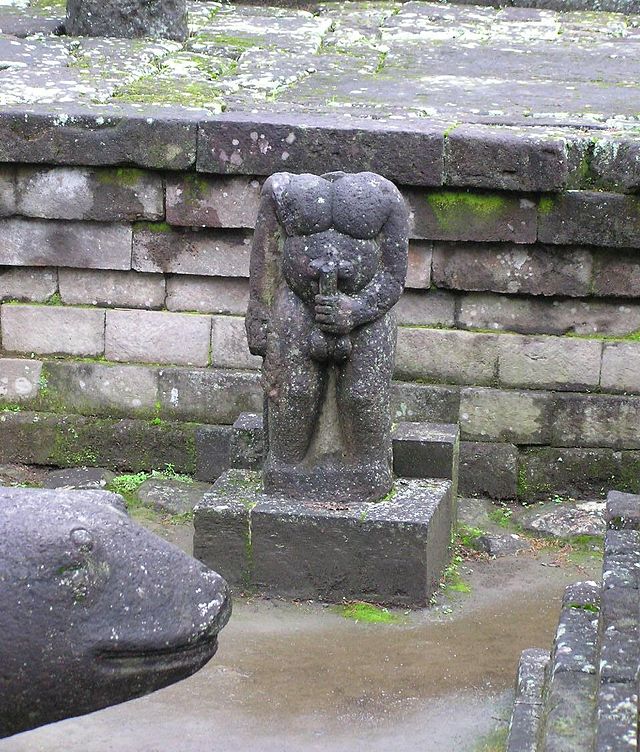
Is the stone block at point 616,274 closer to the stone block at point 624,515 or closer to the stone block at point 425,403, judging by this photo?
the stone block at point 425,403

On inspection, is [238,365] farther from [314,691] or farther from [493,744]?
[493,744]

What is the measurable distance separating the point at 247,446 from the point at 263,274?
99cm

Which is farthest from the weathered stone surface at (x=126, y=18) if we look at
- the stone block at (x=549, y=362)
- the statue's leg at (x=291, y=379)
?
the statue's leg at (x=291, y=379)

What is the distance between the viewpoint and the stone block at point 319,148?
728 centimetres

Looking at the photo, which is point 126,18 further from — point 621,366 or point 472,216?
point 621,366

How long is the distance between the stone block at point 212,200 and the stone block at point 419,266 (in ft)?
2.85

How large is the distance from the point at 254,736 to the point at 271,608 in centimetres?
119

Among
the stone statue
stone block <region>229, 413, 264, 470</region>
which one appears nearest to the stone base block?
the stone statue

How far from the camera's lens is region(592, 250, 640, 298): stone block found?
7.40 m

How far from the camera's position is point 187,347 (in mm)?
7809

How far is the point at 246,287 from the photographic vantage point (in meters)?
7.74

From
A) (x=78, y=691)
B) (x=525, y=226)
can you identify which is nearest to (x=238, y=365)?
(x=525, y=226)

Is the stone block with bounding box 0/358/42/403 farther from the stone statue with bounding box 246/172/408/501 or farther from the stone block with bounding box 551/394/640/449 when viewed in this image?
the stone block with bounding box 551/394/640/449

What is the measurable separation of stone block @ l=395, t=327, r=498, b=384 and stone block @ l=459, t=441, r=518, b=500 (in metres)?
0.36
